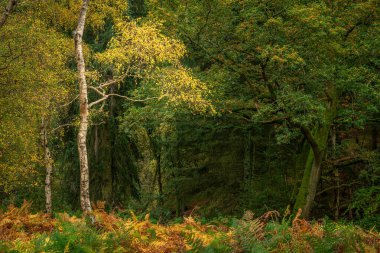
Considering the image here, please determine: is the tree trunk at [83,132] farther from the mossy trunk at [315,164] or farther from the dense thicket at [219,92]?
the mossy trunk at [315,164]

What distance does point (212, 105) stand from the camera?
14438 mm

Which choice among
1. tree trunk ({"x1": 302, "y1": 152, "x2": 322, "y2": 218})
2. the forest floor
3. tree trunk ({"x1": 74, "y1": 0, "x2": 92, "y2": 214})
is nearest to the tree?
tree trunk ({"x1": 302, "y1": 152, "x2": 322, "y2": 218})

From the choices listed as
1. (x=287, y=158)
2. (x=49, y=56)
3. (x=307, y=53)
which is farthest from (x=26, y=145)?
(x=287, y=158)

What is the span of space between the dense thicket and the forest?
56 mm

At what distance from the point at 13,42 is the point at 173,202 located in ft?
44.2

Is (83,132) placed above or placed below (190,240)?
above

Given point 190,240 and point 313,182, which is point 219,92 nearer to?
point 313,182

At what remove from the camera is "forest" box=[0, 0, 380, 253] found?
932 centimetres

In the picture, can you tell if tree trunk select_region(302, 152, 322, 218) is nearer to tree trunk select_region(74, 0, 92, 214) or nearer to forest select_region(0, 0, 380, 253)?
forest select_region(0, 0, 380, 253)

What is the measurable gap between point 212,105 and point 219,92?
31.5 inches

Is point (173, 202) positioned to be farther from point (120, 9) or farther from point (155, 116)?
point (120, 9)

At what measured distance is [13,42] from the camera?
1345cm

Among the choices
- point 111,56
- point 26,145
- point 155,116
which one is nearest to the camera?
point 111,56

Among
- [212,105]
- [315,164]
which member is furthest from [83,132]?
[315,164]
